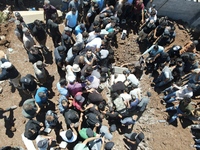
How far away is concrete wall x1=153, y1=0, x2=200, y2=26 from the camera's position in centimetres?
1082

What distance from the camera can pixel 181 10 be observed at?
1119 centimetres

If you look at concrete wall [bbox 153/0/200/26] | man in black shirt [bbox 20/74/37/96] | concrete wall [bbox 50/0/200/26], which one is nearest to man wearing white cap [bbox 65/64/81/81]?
man in black shirt [bbox 20/74/37/96]

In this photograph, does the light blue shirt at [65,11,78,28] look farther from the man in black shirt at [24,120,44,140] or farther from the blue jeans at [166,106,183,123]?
the blue jeans at [166,106,183,123]

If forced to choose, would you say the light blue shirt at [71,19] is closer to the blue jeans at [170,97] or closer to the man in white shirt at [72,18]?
the man in white shirt at [72,18]

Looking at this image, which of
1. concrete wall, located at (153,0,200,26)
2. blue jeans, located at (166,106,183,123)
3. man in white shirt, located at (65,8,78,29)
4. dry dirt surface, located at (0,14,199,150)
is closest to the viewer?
blue jeans, located at (166,106,183,123)

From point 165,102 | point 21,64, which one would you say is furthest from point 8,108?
point 165,102

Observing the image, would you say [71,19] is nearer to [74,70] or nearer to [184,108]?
[74,70]

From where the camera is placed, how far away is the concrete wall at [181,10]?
10.8 meters

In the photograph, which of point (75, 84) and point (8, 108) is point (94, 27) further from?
point (8, 108)

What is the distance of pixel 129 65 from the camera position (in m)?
10.2

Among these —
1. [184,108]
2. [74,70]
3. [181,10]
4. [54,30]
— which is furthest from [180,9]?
[74,70]

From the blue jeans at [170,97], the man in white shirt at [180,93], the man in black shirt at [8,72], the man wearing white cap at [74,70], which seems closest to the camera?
the man in black shirt at [8,72]

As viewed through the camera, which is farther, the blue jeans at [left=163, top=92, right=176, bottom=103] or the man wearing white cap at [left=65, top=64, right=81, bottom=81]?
the blue jeans at [left=163, top=92, right=176, bottom=103]

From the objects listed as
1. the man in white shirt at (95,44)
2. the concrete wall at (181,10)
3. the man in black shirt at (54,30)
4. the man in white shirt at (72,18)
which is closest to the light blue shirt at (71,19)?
the man in white shirt at (72,18)
